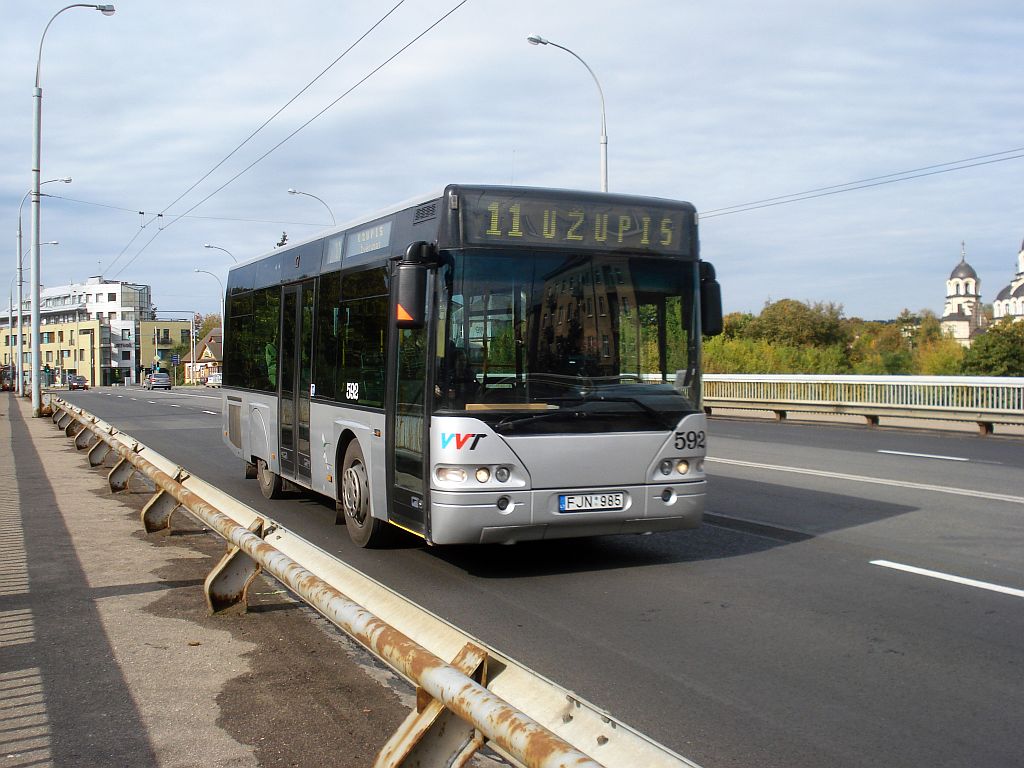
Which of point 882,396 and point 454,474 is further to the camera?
point 882,396

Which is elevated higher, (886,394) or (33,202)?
(33,202)

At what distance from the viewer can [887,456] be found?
1730 cm

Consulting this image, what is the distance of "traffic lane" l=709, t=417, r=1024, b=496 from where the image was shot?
14.1 m

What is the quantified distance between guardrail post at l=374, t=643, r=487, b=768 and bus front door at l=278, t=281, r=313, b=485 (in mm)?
7395

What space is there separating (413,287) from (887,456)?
12.3 m

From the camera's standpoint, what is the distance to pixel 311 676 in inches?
217

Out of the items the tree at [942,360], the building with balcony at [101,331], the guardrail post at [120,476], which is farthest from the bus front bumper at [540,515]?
the building with balcony at [101,331]

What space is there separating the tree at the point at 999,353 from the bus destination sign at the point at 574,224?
6371 cm

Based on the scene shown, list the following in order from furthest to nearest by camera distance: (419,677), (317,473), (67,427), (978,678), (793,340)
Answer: (793,340) < (67,427) < (317,473) < (978,678) < (419,677)

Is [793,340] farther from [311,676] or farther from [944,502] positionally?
[311,676]

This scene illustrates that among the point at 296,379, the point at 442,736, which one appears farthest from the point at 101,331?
the point at 442,736

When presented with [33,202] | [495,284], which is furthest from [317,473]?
[33,202]

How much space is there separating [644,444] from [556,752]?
5216 millimetres

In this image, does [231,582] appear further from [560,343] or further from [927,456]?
[927,456]
